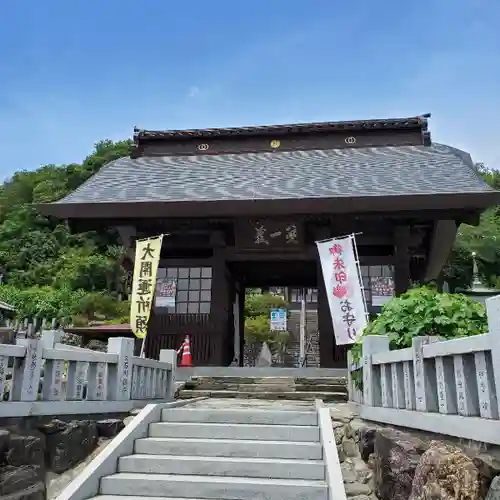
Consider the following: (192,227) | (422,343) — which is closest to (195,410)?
(422,343)

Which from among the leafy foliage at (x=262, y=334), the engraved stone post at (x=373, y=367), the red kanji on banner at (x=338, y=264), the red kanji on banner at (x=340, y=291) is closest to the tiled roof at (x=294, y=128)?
the red kanji on banner at (x=338, y=264)

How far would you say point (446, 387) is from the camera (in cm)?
341

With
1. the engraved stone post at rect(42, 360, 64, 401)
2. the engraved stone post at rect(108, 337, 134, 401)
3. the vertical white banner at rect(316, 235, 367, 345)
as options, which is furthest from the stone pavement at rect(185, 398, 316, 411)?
the engraved stone post at rect(42, 360, 64, 401)

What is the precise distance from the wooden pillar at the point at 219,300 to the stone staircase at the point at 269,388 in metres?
1.31

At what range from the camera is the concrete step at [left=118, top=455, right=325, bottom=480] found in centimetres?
443

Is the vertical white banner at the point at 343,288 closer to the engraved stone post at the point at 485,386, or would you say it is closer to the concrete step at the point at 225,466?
Result: the concrete step at the point at 225,466

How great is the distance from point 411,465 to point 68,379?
352 cm

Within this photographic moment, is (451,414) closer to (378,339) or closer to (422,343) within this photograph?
(422,343)

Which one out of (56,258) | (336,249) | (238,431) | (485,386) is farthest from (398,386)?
(56,258)

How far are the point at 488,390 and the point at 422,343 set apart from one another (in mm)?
973

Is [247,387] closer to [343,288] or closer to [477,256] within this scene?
[343,288]

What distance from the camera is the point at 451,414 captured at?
3.34 meters

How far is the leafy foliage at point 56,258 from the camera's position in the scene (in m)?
32.3

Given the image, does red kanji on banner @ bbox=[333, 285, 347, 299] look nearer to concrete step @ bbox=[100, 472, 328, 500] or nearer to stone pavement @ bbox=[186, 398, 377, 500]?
stone pavement @ bbox=[186, 398, 377, 500]
